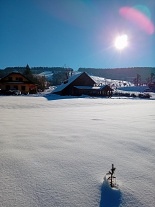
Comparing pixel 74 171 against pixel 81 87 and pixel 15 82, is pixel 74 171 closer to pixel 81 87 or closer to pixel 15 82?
pixel 81 87

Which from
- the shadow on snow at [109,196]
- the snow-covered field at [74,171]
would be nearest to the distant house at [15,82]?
the snow-covered field at [74,171]

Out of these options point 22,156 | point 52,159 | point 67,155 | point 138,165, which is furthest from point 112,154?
point 22,156

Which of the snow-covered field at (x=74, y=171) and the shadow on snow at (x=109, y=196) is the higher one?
the snow-covered field at (x=74, y=171)

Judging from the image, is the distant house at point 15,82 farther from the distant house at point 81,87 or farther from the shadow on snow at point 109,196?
the shadow on snow at point 109,196

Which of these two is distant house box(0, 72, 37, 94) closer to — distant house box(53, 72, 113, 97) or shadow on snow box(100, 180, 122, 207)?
distant house box(53, 72, 113, 97)

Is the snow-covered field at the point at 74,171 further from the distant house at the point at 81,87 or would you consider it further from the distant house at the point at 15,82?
the distant house at the point at 15,82

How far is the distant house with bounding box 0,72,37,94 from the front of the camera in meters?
45.8

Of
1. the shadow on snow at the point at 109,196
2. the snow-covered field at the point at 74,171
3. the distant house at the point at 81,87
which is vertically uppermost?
the distant house at the point at 81,87

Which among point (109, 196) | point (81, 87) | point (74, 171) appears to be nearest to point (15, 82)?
point (81, 87)

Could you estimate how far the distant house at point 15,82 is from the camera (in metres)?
45.8

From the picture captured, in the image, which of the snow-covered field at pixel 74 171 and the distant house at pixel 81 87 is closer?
the snow-covered field at pixel 74 171

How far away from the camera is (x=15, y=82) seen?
45844 mm

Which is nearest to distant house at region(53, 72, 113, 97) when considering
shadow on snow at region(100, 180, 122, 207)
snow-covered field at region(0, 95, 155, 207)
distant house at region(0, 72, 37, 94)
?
distant house at region(0, 72, 37, 94)

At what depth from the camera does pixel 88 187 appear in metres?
2.51
